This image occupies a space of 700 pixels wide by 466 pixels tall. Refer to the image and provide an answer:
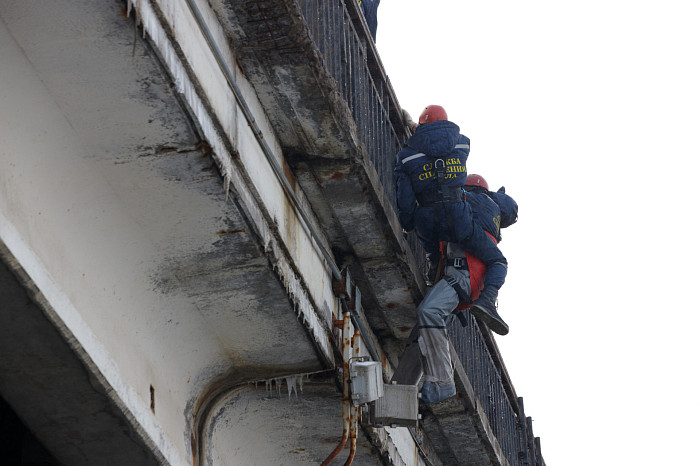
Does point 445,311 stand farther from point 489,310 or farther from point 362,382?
point 362,382

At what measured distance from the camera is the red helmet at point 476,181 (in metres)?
9.90

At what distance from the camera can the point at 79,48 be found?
5113 millimetres

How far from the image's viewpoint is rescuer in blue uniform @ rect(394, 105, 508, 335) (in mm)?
8719

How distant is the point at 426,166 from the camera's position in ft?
28.6

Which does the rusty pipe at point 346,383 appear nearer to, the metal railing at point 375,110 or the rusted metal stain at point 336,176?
the rusted metal stain at point 336,176

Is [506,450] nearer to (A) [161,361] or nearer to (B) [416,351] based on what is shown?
(B) [416,351]

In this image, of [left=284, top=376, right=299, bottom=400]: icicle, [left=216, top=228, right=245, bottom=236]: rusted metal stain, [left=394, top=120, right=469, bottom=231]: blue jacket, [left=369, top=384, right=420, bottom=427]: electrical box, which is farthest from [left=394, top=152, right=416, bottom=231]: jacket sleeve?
[left=216, top=228, right=245, bottom=236]: rusted metal stain

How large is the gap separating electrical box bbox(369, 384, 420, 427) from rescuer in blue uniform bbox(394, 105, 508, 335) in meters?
1.45

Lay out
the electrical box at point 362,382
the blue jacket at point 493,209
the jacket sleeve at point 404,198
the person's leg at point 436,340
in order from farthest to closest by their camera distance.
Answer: the blue jacket at point 493,209 → the jacket sleeve at point 404,198 → the person's leg at point 436,340 → the electrical box at point 362,382

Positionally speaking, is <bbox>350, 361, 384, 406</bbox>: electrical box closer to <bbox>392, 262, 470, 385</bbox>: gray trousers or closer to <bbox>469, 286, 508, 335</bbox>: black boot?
<bbox>392, 262, 470, 385</bbox>: gray trousers

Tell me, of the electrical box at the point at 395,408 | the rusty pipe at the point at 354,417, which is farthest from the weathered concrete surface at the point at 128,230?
the electrical box at the point at 395,408

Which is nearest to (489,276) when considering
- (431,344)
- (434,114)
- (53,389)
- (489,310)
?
(489,310)

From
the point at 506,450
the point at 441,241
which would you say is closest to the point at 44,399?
the point at 441,241

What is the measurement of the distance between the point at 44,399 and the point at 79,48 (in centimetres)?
174
